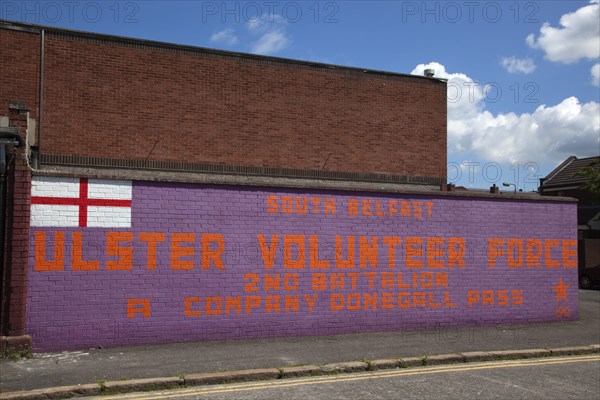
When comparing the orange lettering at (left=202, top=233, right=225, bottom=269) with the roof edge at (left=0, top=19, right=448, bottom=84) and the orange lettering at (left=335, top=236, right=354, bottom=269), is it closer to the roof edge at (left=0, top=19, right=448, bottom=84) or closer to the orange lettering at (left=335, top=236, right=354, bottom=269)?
the orange lettering at (left=335, top=236, right=354, bottom=269)

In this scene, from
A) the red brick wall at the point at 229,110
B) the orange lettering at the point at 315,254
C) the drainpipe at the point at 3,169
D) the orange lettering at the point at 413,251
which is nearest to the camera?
the drainpipe at the point at 3,169

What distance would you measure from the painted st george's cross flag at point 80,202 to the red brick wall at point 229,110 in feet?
18.4

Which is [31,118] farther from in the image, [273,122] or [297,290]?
[297,290]

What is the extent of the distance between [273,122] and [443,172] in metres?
6.63

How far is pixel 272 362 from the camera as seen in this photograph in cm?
880

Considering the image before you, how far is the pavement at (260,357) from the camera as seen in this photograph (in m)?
7.46

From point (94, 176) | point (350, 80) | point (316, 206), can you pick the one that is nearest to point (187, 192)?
point (94, 176)

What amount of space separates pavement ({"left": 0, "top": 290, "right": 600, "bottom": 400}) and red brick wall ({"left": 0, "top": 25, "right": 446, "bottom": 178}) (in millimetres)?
7333

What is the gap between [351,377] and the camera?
8250 millimetres

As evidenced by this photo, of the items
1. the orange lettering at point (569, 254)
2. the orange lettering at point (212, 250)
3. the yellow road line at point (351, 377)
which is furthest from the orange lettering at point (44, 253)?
the orange lettering at point (569, 254)

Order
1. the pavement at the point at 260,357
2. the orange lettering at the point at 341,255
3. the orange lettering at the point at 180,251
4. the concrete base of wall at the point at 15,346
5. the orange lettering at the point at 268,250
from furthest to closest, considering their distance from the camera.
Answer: the orange lettering at the point at 341,255
the orange lettering at the point at 268,250
the orange lettering at the point at 180,251
the concrete base of wall at the point at 15,346
the pavement at the point at 260,357

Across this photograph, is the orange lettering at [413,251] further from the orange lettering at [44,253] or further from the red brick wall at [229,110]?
the orange lettering at [44,253]

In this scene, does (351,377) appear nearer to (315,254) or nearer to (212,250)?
(315,254)

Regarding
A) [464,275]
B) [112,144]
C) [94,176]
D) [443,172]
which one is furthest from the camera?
[443,172]
